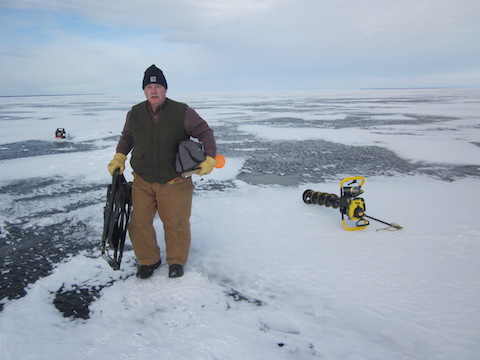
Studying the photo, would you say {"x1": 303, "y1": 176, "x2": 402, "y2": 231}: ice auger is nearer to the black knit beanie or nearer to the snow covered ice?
the snow covered ice

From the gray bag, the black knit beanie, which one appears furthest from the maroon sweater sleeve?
the black knit beanie

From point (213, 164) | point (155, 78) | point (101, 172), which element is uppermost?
point (155, 78)

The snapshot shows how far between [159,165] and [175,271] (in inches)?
37.9

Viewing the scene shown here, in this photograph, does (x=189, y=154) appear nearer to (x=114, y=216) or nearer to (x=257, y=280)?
(x=114, y=216)

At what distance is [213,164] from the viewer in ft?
8.95

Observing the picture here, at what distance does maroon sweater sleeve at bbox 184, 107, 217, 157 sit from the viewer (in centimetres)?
267

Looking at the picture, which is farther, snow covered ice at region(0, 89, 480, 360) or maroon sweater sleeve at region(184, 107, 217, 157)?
maroon sweater sleeve at region(184, 107, 217, 157)

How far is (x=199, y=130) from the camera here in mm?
2713

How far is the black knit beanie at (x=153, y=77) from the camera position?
8.39 feet

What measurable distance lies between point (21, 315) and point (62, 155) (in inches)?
268

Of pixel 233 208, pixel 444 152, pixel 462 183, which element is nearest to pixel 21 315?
pixel 233 208

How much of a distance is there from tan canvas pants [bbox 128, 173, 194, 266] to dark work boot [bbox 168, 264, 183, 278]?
4 cm

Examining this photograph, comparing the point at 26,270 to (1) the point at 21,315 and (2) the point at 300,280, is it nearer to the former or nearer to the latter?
(1) the point at 21,315

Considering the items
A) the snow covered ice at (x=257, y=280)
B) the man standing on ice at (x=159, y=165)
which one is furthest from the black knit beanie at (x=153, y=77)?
the snow covered ice at (x=257, y=280)
